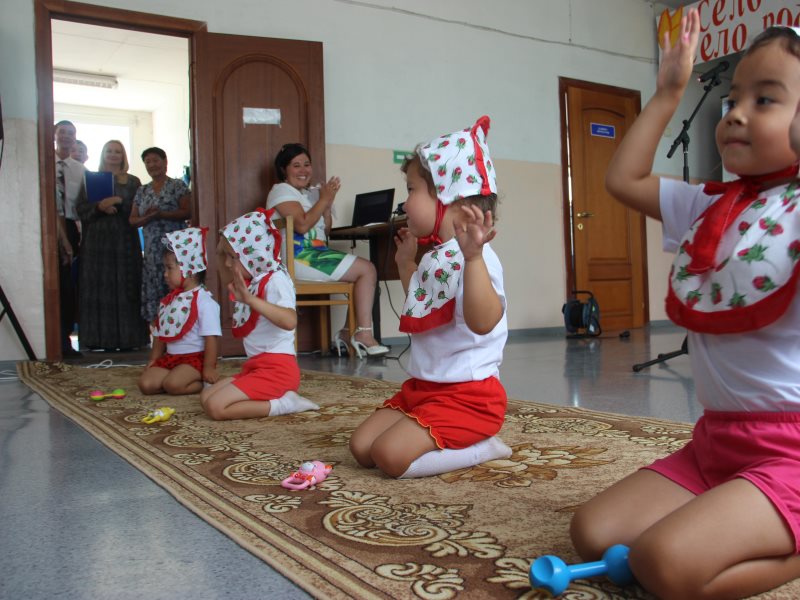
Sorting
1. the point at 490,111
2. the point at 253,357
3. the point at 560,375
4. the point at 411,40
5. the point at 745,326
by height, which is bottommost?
the point at 560,375

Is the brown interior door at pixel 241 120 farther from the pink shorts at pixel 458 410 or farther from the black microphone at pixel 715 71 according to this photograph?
the pink shorts at pixel 458 410

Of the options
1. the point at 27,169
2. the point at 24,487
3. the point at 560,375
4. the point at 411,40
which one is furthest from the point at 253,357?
the point at 411,40

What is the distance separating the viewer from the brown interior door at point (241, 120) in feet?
15.0

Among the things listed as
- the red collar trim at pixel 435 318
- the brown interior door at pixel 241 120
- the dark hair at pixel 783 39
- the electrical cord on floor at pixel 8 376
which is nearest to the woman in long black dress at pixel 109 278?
the brown interior door at pixel 241 120

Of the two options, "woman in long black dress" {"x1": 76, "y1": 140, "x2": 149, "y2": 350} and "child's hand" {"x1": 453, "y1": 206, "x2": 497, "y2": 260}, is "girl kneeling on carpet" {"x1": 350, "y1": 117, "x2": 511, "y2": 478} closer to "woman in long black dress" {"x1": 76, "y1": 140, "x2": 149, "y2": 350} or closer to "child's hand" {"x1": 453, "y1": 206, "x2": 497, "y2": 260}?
"child's hand" {"x1": 453, "y1": 206, "x2": 497, "y2": 260}

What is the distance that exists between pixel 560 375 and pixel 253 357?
1457mm

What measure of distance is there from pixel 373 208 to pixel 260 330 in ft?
8.00

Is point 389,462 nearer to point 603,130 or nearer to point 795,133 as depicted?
point 795,133

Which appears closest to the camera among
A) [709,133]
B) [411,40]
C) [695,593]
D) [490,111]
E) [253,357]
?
[695,593]

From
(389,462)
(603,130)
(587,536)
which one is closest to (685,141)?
(389,462)

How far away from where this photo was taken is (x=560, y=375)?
10.5 feet

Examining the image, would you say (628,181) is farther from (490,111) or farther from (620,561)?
(490,111)

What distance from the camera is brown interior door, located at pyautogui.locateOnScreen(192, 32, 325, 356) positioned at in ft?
15.0

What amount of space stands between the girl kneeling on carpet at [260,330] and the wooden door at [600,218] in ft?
13.9
